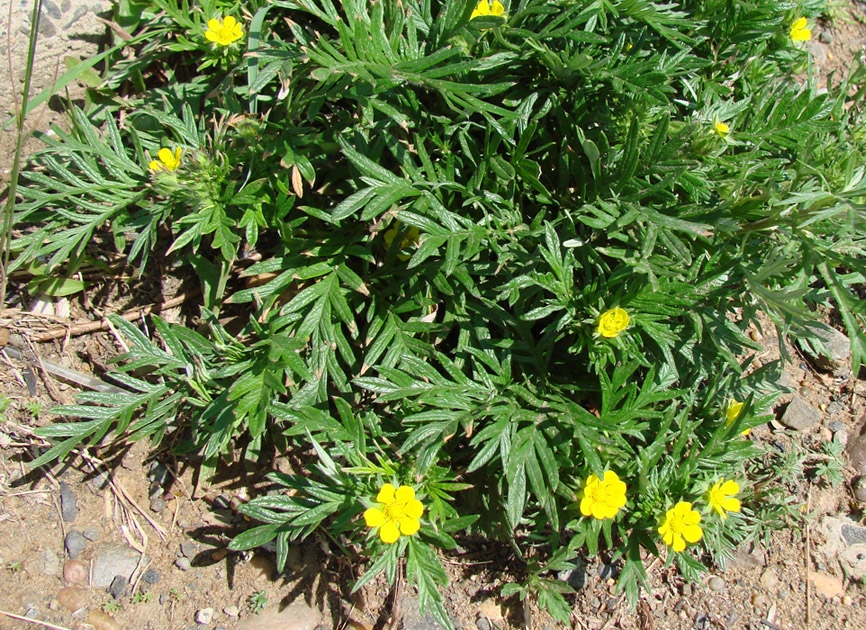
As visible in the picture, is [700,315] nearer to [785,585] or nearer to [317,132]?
[785,585]

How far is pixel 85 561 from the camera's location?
2.50 m

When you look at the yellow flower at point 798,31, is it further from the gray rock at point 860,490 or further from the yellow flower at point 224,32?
the yellow flower at point 224,32

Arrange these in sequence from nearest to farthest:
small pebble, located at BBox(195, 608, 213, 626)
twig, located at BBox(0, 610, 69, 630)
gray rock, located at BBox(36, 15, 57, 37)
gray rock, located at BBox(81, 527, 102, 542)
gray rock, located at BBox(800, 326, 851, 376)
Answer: twig, located at BBox(0, 610, 69, 630) < small pebble, located at BBox(195, 608, 213, 626) < gray rock, located at BBox(81, 527, 102, 542) < gray rock, located at BBox(36, 15, 57, 37) < gray rock, located at BBox(800, 326, 851, 376)

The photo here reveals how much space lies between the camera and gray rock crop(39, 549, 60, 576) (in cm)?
245

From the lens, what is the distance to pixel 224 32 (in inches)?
102

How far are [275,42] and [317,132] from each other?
407 mm

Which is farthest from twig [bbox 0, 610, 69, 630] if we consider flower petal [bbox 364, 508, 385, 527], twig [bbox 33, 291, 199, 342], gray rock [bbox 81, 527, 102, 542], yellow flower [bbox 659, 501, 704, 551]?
yellow flower [bbox 659, 501, 704, 551]

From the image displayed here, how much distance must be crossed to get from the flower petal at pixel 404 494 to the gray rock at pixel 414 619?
718 millimetres

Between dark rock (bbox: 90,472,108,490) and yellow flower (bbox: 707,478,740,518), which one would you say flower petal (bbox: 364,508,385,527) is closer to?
yellow flower (bbox: 707,478,740,518)

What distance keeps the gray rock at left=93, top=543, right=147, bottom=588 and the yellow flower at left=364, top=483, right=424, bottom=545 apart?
115cm

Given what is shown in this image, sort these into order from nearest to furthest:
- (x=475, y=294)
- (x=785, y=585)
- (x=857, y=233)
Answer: (x=857, y=233) < (x=475, y=294) < (x=785, y=585)

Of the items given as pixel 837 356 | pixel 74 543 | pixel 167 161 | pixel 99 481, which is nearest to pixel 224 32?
pixel 167 161

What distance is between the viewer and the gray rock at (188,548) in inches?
101

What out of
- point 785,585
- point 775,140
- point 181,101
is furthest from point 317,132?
point 785,585
